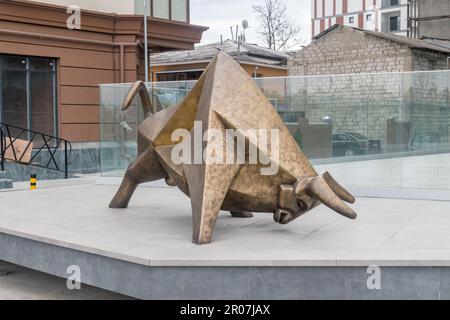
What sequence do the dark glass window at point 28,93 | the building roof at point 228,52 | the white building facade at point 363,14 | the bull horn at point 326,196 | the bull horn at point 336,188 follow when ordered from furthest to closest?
the white building facade at point 363,14 < the building roof at point 228,52 < the dark glass window at point 28,93 < the bull horn at point 336,188 < the bull horn at point 326,196

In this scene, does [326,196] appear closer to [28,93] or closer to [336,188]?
[336,188]

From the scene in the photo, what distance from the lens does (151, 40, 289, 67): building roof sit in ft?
94.2

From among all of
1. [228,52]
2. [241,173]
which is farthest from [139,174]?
[228,52]

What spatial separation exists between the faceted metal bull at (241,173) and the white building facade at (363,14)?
4855cm

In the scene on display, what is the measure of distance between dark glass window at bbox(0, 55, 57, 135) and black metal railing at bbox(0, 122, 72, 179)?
0.83ft

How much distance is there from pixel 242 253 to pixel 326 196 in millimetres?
964

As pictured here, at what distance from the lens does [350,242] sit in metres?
6.14

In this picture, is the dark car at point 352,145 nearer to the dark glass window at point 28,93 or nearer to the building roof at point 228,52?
the dark glass window at point 28,93

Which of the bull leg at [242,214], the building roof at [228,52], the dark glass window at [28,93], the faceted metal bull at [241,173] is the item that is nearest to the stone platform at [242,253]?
the bull leg at [242,214]

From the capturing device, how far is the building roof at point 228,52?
28703mm

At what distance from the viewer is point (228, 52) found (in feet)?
96.6

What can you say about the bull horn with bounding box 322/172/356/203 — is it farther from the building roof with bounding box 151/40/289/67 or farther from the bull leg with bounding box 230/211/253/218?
the building roof with bounding box 151/40/289/67

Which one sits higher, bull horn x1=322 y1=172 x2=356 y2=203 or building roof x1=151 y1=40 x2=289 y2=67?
building roof x1=151 y1=40 x2=289 y2=67

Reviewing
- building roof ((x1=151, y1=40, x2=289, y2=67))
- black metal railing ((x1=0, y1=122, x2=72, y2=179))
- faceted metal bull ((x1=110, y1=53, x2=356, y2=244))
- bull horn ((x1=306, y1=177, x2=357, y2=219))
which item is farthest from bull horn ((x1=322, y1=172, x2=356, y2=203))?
building roof ((x1=151, y1=40, x2=289, y2=67))
